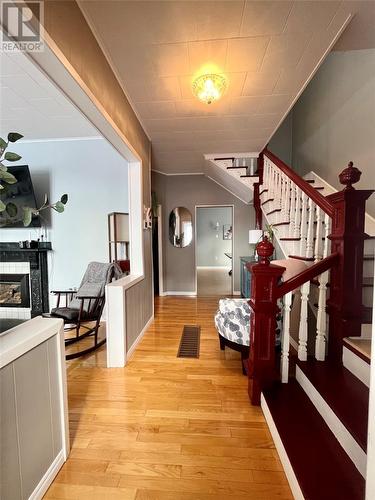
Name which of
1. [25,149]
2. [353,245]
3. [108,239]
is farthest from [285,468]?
[25,149]

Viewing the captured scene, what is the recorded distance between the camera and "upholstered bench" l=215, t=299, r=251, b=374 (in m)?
2.12

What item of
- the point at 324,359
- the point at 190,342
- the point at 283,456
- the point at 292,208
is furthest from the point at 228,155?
the point at 283,456

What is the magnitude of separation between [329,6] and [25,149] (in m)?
4.22

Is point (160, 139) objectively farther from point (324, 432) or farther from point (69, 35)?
point (324, 432)

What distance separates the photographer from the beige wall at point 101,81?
1.27 metres

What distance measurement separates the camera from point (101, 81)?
179 cm

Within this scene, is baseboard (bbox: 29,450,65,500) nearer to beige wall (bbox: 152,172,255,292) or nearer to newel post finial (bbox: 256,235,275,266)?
newel post finial (bbox: 256,235,275,266)

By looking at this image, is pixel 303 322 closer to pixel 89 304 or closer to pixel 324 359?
pixel 324 359

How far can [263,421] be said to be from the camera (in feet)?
5.37

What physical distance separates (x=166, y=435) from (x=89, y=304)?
69.4 inches

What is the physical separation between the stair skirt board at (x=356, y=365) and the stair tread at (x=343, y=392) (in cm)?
3

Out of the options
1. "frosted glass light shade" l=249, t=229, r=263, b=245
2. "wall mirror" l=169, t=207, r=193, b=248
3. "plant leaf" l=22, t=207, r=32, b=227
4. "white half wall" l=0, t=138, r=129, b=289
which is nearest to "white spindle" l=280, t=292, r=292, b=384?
"plant leaf" l=22, t=207, r=32, b=227

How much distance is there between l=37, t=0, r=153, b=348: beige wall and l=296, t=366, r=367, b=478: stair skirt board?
5.72ft

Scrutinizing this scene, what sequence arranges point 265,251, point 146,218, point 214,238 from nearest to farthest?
point 265,251 → point 146,218 → point 214,238
